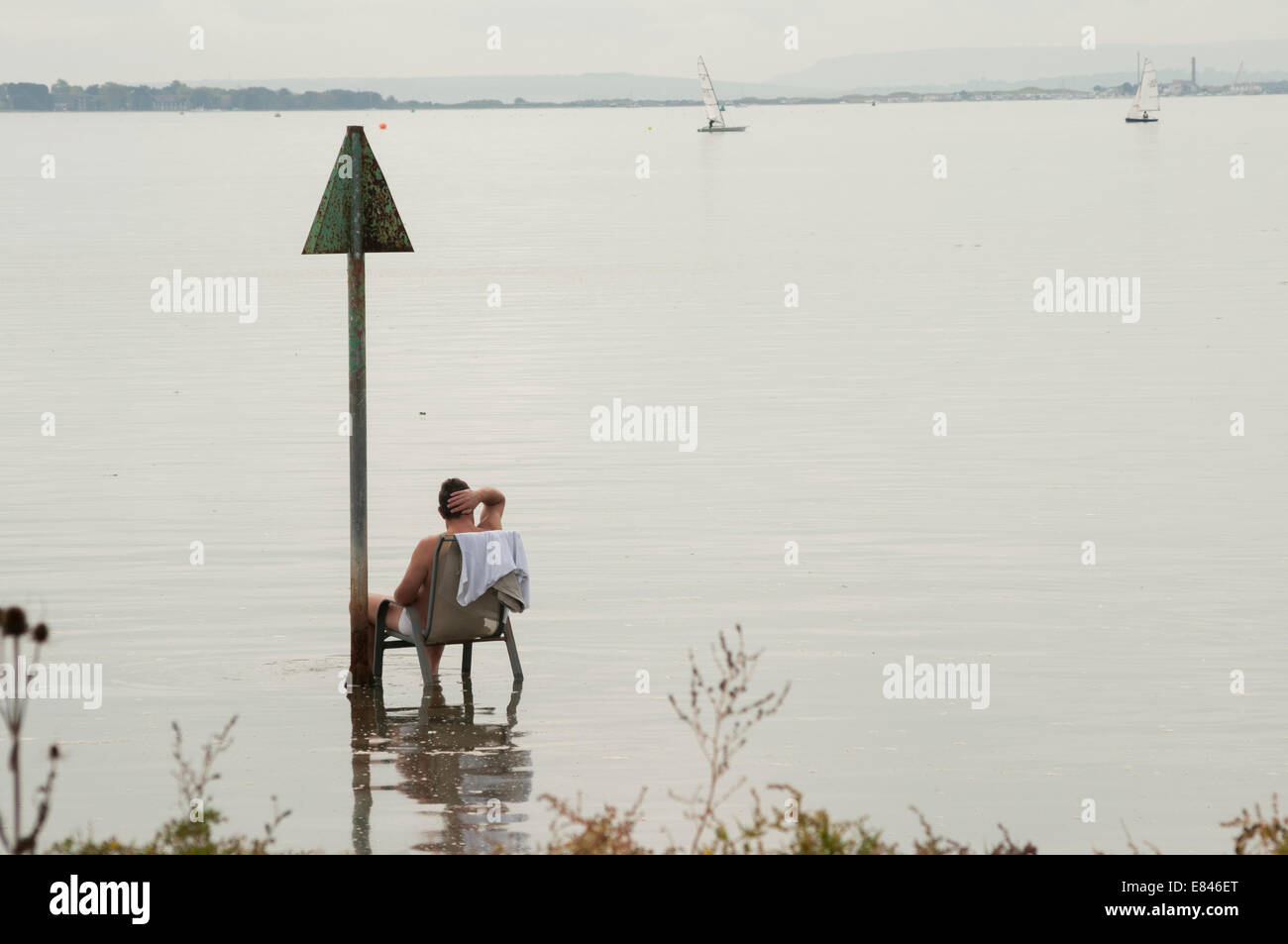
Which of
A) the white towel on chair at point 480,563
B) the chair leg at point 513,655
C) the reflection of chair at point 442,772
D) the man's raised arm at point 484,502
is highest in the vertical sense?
the man's raised arm at point 484,502

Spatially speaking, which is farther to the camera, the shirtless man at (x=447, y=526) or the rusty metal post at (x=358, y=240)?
the rusty metal post at (x=358, y=240)

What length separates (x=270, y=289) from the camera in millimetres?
40125

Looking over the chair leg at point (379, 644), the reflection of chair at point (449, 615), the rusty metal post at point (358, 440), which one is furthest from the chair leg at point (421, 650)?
the rusty metal post at point (358, 440)

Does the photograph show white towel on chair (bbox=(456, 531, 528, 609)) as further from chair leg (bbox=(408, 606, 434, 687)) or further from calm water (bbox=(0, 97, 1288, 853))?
calm water (bbox=(0, 97, 1288, 853))

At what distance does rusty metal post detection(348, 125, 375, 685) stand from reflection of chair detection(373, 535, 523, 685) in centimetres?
16

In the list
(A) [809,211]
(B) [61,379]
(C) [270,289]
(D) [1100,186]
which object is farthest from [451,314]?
(D) [1100,186]

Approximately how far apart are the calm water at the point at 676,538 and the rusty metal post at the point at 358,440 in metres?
0.38

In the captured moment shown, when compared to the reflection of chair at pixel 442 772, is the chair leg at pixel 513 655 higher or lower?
higher

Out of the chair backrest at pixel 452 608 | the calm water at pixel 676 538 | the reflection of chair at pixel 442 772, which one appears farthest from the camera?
the chair backrest at pixel 452 608

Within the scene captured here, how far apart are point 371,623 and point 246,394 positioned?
46.9 ft

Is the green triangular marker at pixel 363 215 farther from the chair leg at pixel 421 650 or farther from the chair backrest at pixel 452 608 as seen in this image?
the chair leg at pixel 421 650

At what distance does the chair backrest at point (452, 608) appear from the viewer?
10.1m

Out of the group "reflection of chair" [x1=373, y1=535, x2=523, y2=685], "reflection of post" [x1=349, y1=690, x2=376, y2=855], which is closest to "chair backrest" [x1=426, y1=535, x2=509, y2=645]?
"reflection of chair" [x1=373, y1=535, x2=523, y2=685]
